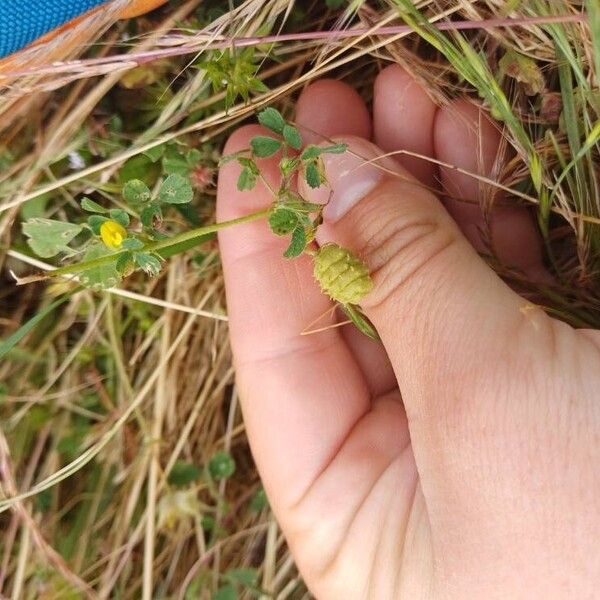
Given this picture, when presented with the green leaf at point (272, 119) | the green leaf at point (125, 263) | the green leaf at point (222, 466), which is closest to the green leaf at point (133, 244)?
the green leaf at point (125, 263)

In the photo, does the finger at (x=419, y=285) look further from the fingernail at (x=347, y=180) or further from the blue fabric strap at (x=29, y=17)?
the blue fabric strap at (x=29, y=17)

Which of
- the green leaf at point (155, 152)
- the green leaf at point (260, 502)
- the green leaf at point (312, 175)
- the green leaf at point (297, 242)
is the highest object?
the green leaf at point (155, 152)

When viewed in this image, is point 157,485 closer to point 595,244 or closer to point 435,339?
point 435,339

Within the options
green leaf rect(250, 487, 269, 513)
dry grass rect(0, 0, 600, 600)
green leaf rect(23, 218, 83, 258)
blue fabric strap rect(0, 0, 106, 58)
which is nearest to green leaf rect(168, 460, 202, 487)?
dry grass rect(0, 0, 600, 600)

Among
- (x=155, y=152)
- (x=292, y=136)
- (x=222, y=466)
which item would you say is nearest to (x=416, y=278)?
(x=292, y=136)

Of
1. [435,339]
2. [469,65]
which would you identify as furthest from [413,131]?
[435,339]

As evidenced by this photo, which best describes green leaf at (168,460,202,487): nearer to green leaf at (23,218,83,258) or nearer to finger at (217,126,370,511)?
finger at (217,126,370,511)
